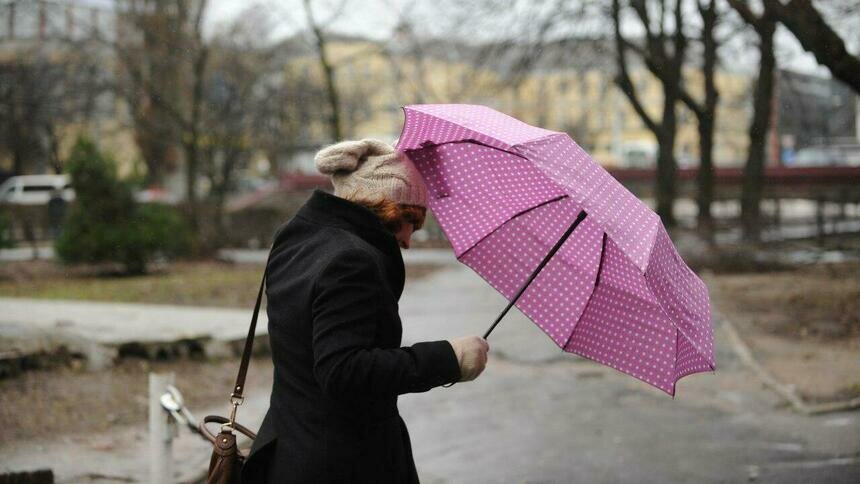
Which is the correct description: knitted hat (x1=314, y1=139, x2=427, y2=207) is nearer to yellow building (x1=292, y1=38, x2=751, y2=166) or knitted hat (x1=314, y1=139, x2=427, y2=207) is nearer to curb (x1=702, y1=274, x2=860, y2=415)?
curb (x1=702, y1=274, x2=860, y2=415)

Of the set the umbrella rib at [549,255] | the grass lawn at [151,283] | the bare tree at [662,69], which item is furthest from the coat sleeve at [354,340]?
the bare tree at [662,69]

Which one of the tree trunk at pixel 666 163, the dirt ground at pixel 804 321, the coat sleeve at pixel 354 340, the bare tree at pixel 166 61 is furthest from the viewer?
the bare tree at pixel 166 61

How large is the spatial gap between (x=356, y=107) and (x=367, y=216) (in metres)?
54.3

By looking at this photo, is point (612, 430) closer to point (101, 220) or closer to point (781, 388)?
point (781, 388)

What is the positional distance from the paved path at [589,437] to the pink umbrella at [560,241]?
3442 millimetres

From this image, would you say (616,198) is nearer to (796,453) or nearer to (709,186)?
(796,453)

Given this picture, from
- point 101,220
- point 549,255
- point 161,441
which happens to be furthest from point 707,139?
point 549,255

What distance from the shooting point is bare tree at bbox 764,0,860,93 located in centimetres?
951

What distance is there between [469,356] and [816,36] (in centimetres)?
800

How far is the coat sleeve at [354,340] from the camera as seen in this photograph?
2.53m

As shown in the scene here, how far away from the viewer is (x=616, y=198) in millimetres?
3111

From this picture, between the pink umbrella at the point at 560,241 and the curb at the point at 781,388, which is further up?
the pink umbrella at the point at 560,241

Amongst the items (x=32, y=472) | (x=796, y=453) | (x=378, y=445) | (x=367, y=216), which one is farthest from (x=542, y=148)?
(x=796, y=453)

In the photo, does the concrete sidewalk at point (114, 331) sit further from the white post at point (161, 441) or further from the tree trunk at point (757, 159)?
A: the tree trunk at point (757, 159)
